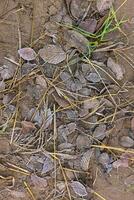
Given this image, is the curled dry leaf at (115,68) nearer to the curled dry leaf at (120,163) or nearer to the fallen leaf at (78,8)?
the fallen leaf at (78,8)

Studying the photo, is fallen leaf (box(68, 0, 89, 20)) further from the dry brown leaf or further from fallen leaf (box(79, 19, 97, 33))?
the dry brown leaf

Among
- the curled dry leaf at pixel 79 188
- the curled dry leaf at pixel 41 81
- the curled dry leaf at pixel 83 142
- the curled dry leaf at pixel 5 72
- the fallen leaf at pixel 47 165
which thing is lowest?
the curled dry leaf at pixel 79 188

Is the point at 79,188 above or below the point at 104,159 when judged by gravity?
below

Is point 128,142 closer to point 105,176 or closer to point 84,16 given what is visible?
point 105,176

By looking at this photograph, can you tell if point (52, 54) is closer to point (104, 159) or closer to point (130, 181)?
point (104, 159)

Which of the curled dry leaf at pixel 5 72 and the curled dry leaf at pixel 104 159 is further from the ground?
the curled dry leaf at pixel 5 72

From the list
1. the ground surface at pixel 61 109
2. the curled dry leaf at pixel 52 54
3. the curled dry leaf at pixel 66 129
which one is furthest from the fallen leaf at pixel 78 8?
the curled dry leaf at pixel 66 129

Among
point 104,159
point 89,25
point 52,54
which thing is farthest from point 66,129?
point 89,25
